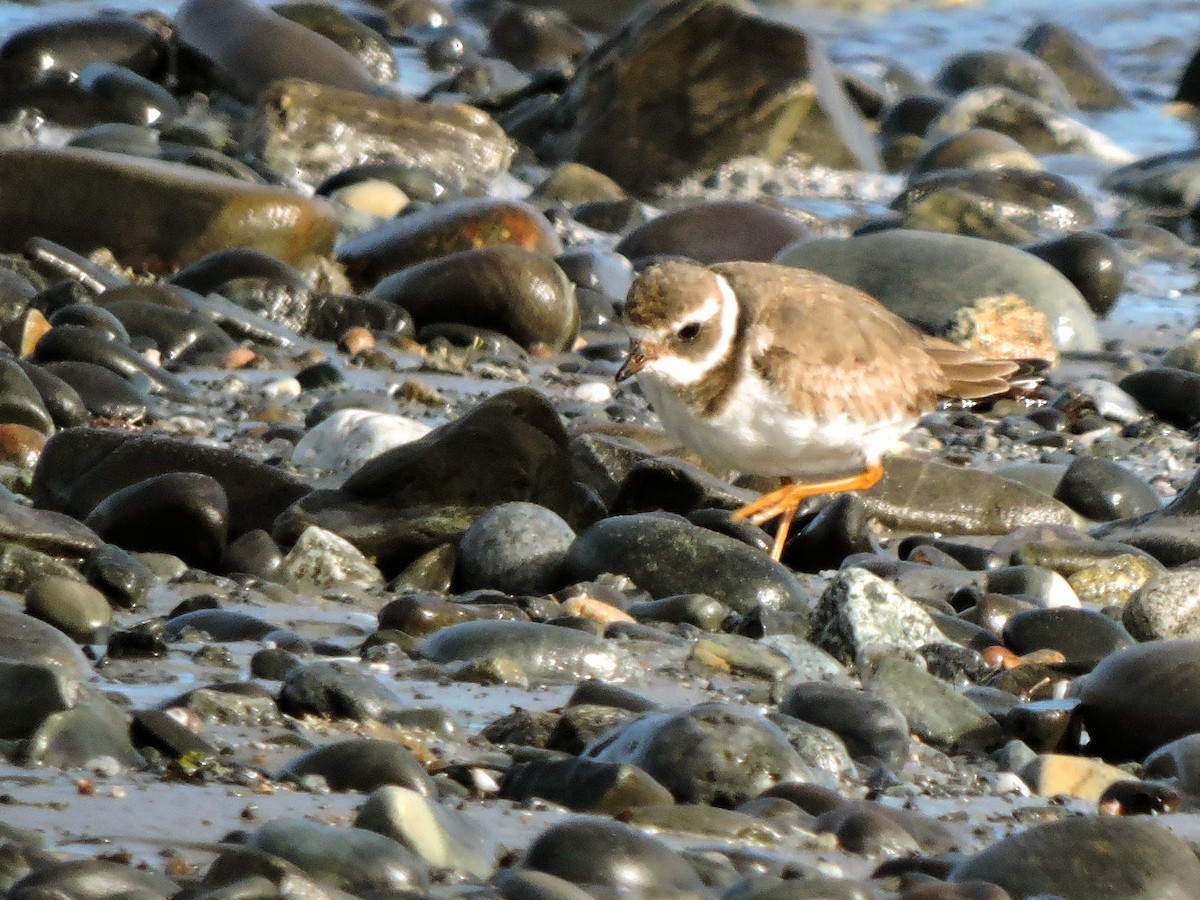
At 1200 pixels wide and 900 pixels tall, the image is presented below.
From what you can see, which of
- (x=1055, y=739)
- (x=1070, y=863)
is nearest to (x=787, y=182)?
(x=1055, y=739)

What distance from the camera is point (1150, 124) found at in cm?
1825

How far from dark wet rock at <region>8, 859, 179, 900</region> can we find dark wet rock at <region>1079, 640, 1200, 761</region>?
238cm

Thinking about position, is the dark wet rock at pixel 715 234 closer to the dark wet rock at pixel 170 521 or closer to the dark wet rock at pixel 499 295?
the dark wet rock at pixel 499 295

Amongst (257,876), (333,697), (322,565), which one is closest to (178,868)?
(257,876)

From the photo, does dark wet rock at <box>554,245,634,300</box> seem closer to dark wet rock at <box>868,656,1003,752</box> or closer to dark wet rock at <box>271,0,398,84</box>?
dark wet rock at <box>868,656,1003,752</box>

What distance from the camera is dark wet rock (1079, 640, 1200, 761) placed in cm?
411

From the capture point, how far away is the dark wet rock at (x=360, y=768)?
10.8 ft

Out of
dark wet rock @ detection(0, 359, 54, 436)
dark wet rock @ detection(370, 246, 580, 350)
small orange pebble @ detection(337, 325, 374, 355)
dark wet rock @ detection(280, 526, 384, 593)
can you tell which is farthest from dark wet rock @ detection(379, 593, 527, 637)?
dark wet rock @ detection(370, 246, 580, 350)

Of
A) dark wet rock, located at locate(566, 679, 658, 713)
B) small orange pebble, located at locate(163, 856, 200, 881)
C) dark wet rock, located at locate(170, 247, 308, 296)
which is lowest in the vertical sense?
dark wet rock, located at locate(170, 247, 308, 296)

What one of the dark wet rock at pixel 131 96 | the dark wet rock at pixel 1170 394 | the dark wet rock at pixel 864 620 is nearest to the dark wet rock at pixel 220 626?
the dark wet rock at pixel 864 620

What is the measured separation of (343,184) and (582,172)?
7.33 feet

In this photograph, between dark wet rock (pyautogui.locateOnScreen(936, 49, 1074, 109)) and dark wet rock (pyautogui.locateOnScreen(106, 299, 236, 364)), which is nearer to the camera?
dark wet rock (pyautogui.locateOnScreen(106, 299, 236, 364))

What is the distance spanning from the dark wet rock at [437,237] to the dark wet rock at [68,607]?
16.4 ft

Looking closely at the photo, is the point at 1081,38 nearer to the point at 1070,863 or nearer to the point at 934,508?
the point at 934,508
